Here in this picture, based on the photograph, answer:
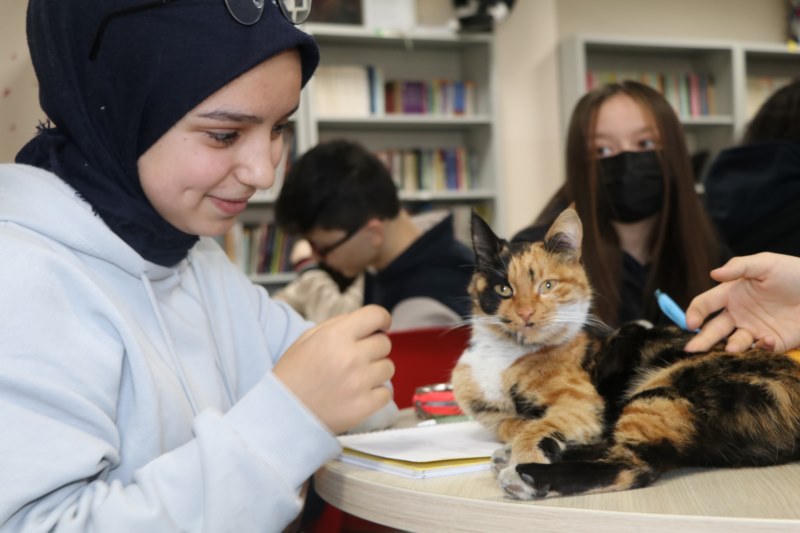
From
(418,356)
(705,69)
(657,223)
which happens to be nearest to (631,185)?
(657,223)

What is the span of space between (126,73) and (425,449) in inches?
25.5

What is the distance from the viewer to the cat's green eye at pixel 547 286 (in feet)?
3.22

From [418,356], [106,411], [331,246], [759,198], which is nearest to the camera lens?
[106,411]

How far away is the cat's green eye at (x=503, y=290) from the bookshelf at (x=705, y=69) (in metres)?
3.97

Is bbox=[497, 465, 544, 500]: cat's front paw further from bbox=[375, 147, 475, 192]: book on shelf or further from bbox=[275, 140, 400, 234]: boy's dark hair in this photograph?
bbox=[375, 147, 475, 192]: book on shelf

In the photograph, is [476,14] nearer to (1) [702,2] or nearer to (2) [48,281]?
(1) [702,2]

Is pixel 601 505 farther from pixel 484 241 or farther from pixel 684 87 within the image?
pixel 684 87

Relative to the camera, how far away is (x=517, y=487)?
31.1 inches

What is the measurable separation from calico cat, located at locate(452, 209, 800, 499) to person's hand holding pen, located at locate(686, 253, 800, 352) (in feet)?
0.11

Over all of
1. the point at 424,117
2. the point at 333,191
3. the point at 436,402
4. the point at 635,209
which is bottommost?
the point at 436,402

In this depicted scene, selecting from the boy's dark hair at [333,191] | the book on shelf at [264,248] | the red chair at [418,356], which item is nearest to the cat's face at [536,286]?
the red chair at [418,356]

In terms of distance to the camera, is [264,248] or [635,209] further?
[264,248]

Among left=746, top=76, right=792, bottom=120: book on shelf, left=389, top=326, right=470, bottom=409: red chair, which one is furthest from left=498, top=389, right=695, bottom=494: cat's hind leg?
left=746, top=76, right=792, bottom=120: book on shelf

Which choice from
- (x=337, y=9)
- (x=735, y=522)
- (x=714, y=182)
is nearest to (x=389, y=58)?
(x=337, y=9)
